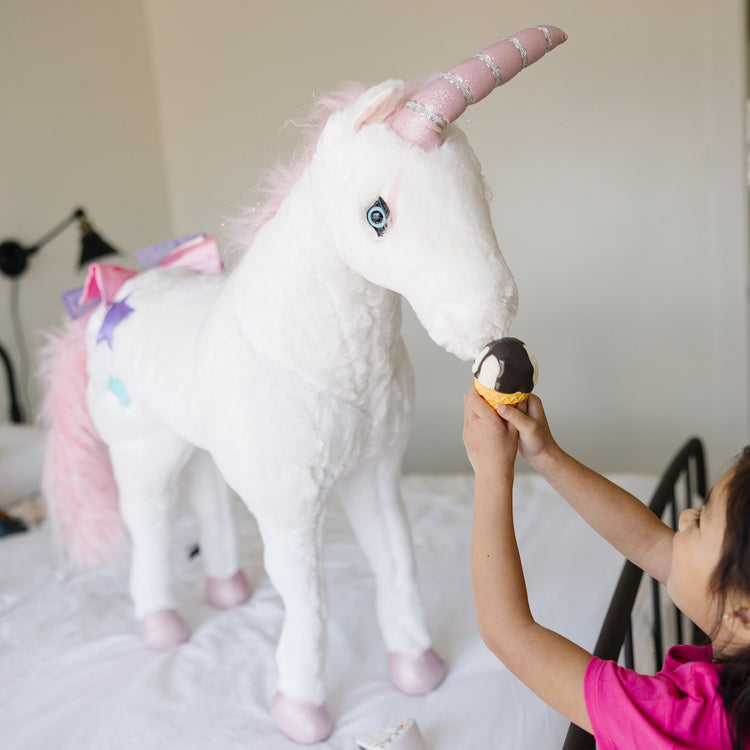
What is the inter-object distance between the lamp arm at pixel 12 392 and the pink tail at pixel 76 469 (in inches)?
31.8

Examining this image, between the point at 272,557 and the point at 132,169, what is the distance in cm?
190

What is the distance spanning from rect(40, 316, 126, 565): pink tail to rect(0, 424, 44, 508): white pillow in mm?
473

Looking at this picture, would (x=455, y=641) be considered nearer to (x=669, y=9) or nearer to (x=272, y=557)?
(x=272, y=557)

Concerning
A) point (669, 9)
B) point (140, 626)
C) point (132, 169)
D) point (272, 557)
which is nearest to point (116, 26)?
point (132, 169)

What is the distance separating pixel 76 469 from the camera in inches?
47.8

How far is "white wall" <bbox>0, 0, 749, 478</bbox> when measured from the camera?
82.9 inches

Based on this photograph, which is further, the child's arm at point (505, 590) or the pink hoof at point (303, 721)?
the pink hoof at point (303, 721)

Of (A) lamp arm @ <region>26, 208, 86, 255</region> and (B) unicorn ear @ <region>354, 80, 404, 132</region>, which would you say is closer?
(B) unicorn ear @ <region>354, 80, 404, 132</region>

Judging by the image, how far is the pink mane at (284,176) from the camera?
0.73 meters

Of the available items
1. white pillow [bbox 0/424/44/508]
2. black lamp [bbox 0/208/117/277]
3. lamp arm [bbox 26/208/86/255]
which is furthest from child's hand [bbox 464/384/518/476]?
lamp arm [bbox 26/208/86/255]

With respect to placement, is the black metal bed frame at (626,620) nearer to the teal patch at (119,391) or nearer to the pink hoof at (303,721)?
the pink hoof at (303,721)

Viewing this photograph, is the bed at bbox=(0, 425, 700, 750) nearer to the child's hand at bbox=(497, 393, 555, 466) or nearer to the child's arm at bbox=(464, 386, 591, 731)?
the child's arm at bbox=(464, 386, 591, 731)

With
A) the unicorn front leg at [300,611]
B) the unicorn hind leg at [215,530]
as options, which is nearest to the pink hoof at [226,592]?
the unicorn hind leg at [215,530]

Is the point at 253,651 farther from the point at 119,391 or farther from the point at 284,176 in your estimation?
the point at 284,176
